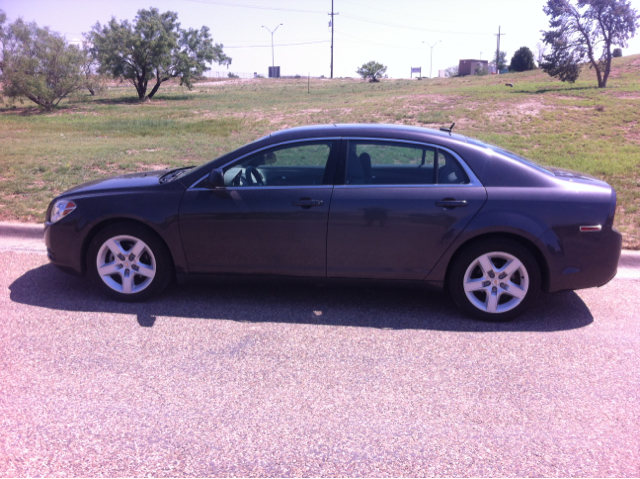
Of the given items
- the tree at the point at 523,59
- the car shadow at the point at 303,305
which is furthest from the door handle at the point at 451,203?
the tree at the point at 523,59

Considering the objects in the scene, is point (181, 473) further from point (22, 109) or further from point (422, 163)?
point (22, 109)

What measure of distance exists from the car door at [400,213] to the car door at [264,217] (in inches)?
6.1

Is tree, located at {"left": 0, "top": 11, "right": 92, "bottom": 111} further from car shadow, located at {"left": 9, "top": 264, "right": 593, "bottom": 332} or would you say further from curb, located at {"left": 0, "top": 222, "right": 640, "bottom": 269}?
car shadow, located at {"left": 9, "top": 264, "right": 593, "bottom": 332}

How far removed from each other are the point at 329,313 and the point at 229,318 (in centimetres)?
86

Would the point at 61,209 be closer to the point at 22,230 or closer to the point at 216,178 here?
the point at 216,178

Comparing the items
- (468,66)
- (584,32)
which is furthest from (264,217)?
(468,66)

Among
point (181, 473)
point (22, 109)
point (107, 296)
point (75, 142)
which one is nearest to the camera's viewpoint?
point (181, 473)

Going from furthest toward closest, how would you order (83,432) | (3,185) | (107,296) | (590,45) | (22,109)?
(22,109)
(590,45)
(3,185)
(107,296)
(83,432)

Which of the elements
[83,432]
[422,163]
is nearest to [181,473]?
[83,432]

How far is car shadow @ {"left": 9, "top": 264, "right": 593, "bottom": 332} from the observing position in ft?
15.4

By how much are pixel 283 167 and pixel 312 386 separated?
2.16 metres

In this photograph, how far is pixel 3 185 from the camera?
31.1ft

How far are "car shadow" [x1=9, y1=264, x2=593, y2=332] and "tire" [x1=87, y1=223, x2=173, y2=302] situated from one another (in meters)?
0.15

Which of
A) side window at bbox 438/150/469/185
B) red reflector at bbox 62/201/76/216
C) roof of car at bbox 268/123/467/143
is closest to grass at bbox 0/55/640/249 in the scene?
red reflector at bbox 62/201/76/216
